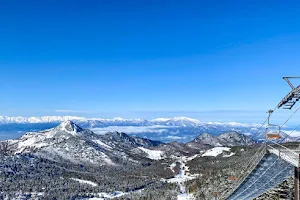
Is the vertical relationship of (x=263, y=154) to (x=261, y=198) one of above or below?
above

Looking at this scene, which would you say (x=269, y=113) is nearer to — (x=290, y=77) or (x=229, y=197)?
(x=290, y=77)

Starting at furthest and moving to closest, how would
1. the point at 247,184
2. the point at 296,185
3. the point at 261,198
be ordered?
the point at 261,198
the point at 247,184
the point at 296,185


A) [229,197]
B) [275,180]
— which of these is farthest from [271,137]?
[229,197]

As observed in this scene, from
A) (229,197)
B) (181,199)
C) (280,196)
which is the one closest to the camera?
(229,197)

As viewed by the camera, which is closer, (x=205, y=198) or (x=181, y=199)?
(x=205, y=198)

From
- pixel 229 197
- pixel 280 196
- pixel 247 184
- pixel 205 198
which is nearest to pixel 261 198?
pixel 280 196

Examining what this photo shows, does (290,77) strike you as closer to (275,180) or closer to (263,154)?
(263,154)

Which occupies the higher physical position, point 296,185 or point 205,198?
point 296,185

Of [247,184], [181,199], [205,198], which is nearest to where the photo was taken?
[247,184]

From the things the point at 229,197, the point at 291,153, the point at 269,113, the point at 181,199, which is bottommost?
the point at 181,199
